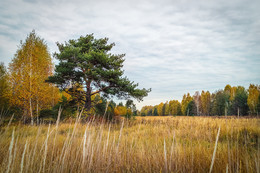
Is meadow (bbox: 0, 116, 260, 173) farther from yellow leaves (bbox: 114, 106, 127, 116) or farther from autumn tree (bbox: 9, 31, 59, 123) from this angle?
yellow leaves (bbox: 114, 106, 127, 116)

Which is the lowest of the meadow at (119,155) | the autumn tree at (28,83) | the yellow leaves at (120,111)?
the yellow leaves at (120,111)

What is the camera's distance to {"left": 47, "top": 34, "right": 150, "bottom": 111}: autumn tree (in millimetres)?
9492

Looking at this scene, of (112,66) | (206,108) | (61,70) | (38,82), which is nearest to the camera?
(61,70)

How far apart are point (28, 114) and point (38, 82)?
2239 mm

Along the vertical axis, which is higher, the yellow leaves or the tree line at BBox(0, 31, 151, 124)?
the tree line at BBox(0, 31, 151, 124)

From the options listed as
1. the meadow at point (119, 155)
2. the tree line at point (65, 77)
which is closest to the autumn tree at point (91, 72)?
the tree line at point (65, 77)

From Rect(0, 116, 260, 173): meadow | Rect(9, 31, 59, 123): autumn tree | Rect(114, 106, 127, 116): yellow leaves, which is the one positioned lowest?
Rect(114, 106, 127, 116): yellow leaves

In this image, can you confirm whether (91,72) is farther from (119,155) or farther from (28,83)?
(119,155)

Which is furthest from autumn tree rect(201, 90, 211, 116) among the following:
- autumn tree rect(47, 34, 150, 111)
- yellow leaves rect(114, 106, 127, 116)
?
autumn tree rect(47, 34, 150, 111)

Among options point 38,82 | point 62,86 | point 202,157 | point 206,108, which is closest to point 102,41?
point 62,86

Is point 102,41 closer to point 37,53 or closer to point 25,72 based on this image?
point 37,53

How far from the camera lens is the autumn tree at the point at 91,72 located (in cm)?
949

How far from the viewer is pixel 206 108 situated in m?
41.9

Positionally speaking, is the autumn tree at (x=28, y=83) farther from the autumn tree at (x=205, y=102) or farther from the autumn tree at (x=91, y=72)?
the autumn tree at (x=205, y=102)
